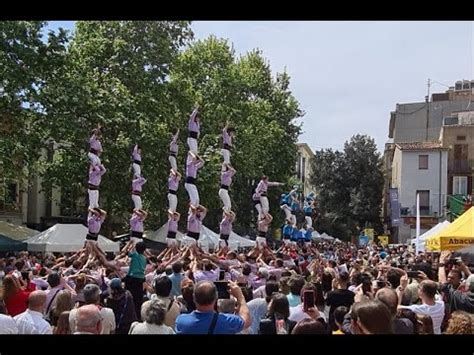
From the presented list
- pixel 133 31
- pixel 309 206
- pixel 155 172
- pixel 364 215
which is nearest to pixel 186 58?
pixel 133 31

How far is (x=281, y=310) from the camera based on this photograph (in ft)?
23.2

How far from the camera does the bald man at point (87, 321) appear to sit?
6.16 meters

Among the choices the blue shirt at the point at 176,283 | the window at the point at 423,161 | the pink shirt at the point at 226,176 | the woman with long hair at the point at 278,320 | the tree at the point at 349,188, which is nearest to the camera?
the woman with long hair at the point at 278,320

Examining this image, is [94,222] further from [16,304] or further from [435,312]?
[435,312]

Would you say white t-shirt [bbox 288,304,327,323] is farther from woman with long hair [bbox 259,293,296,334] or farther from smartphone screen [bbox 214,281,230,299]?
smartphone screen [bbox 214,281,230,299]

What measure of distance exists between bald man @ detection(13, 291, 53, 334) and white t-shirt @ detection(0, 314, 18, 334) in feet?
0.16

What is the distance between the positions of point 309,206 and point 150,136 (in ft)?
21.0

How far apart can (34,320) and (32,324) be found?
0.16ft

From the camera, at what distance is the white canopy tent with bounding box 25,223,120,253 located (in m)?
20.9

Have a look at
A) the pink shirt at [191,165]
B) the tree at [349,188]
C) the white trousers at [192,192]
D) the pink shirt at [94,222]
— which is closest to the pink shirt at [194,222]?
the white trousers at [192,192]

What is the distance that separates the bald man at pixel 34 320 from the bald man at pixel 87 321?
0.85 m

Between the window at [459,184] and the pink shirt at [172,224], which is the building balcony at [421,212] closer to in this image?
the window at [459,184]

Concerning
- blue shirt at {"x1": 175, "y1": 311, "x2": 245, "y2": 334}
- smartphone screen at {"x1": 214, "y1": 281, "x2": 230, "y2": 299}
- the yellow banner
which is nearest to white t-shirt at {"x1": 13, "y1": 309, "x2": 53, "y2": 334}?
blue shirt at {"x1": 175, "y1": 311, "x2": 245, "y2": 334}
